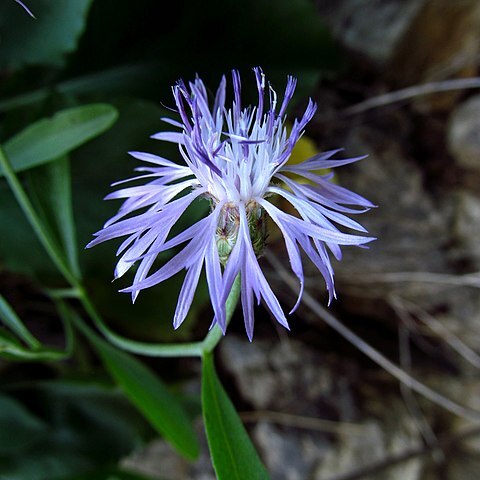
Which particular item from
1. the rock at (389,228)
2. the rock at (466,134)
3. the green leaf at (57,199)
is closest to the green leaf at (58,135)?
the green leaf at (57,199)

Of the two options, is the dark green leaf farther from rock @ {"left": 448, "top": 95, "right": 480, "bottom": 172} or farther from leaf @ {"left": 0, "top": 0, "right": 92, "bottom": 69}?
rock @ {"left": 448, "top": 95, "right": 480, "bottom": 172}

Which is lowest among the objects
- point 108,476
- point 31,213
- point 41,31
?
point 108,476

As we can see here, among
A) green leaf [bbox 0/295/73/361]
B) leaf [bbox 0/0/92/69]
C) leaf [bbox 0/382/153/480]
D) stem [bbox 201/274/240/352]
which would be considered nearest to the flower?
stem [bbox 201/274/240/352]

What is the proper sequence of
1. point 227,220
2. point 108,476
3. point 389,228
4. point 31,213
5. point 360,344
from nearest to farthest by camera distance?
1. point 227,220
2. point 31,213
3. point 108,476
4. point 360,344
5. point 389,228

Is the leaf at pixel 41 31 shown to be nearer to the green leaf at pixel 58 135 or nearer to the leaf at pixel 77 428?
the green leaf at pixel 58 135

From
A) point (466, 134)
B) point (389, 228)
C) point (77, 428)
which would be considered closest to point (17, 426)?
point (77, 428)

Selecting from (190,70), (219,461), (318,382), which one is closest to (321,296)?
(318,382)

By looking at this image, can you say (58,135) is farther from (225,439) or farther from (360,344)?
(360,344)
